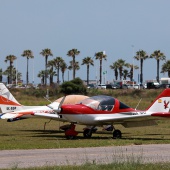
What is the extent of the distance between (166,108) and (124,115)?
75.4 inches

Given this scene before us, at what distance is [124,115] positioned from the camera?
2941 cm

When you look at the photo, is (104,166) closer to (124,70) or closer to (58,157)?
(58,157)

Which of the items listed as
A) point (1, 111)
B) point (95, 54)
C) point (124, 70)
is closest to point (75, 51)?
point (95, 54)

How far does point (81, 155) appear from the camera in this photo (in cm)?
2028

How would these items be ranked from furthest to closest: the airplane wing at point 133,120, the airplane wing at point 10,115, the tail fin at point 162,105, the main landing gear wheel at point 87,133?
the airplane wing at point 10,115 < the main landing gear wheel at point 87,133 < the tail fin at point 162,105 < the airplane wing at point 133,120

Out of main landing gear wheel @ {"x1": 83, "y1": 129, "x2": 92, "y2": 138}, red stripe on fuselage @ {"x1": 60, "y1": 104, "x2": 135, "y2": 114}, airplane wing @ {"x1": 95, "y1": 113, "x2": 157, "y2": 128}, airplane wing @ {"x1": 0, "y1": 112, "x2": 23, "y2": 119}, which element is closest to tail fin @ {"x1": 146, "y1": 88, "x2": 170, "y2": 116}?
airplane wing @ {"x1": 95, "y1": 113, "x2": 157, "y2": 128}

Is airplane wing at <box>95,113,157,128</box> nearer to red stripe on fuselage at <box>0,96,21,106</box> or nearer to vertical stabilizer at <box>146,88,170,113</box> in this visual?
vertical stabilizer at <box>146,88,170,113</box>

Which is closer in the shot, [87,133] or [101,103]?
[101,103]

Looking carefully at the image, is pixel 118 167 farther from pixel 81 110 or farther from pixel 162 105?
pixel 162 105

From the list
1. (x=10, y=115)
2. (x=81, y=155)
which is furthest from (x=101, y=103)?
(x=81, y=155)

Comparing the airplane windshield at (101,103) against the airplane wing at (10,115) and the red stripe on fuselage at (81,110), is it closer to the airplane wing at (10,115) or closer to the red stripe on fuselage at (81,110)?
the red stripe on fuselage at (81,110)

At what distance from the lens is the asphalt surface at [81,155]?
17.9m

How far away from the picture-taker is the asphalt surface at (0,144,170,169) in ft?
58.8

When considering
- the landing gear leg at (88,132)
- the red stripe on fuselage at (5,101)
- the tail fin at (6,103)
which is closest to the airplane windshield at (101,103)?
the landing gear leg at (88,132)
